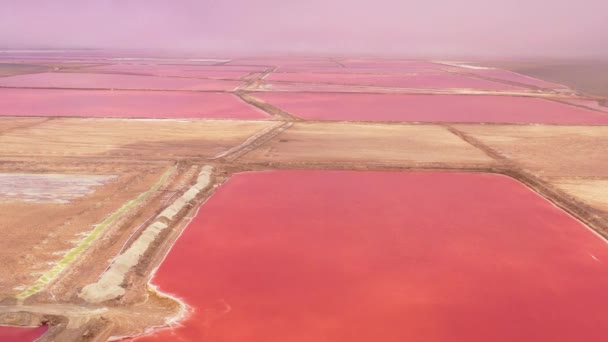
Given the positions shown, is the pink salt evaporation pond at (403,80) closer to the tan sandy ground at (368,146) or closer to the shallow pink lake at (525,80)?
the shallow pink lake at (525,80)

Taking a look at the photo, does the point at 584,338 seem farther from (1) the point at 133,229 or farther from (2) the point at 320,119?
(2) the point at 320,119

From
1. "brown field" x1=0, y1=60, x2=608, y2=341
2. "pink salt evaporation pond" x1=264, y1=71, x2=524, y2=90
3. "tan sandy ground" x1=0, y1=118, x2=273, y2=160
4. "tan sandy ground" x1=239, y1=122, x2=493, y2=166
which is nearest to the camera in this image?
"brown field" x1=0, y1=60, x2=608, y2=341

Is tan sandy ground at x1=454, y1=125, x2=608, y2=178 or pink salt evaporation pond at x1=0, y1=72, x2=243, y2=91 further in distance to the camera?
pink salt evaporation pond at x1=0, y1=72, x2=243, y2=91

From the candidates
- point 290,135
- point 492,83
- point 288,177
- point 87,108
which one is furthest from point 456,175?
point 492,83

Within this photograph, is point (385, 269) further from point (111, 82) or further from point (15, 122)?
point (111, 82)

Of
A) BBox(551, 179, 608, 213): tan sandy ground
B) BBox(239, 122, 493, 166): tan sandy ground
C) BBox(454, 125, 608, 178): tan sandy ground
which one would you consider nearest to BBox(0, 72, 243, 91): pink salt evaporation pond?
BBox(239, 122, 493, 166): tan sandy ground

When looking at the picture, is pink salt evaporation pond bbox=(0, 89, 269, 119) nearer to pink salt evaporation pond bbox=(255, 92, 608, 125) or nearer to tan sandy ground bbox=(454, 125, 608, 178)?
pink salt evaporation pond bbox=(255, 92, 608, 125)

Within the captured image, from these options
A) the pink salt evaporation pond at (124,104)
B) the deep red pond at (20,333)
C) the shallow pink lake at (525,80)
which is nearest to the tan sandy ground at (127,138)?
the pink salt evaporation pond at (124,104)
